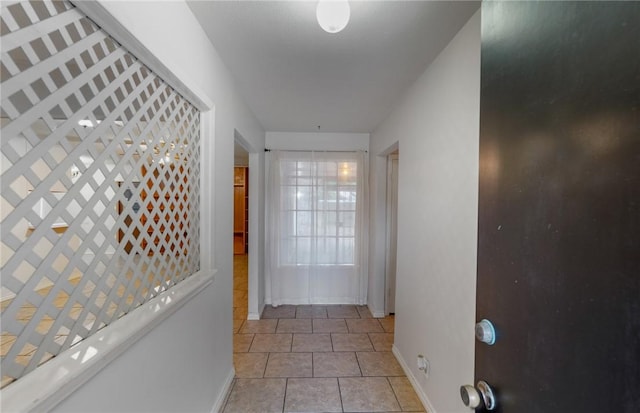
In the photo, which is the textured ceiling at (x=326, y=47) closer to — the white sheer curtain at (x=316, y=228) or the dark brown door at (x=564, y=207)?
the dark brown door at (x=564, y=207)

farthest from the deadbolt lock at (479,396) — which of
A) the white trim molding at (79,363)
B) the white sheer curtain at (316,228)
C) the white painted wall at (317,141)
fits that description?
the white painted wall at (317,141)

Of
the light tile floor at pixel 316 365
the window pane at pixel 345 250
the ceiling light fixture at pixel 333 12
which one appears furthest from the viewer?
the window pane at pixel 345 250

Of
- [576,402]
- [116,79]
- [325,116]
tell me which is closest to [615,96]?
[576,402]

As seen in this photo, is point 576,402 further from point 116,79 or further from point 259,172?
point 259,172

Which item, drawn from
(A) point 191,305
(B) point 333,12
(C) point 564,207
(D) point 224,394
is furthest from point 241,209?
(C) point 564,207

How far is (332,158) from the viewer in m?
3.57

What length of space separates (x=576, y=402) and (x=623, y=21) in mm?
653

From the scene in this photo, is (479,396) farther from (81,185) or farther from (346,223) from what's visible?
(346,223)

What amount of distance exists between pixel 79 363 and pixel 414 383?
2099 millimetres

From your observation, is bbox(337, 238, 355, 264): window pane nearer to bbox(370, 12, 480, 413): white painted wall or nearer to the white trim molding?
bbox(370, 12, 480, 413): white painted wall

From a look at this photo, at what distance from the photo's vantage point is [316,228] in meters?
3.63

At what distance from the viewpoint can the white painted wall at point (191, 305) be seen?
0.90m

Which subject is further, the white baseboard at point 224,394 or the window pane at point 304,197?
the window pane at point 304,197

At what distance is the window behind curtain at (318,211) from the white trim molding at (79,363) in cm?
247
